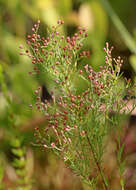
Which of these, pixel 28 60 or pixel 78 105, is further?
pixel 28 60

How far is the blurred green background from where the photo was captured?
2.32 feet

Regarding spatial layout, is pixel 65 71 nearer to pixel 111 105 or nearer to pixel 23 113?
pixel 111 105

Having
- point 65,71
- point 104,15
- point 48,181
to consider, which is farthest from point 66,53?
point 104,15

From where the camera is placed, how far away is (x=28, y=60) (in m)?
1.07

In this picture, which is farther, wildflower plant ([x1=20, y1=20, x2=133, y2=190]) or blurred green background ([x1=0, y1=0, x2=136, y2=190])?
blurred green background ([x1=0, y1=0, x2=136, y2=190])

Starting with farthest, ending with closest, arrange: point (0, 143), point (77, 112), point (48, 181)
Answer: point (0, 143) → point (48, 181) → point (77, 112)

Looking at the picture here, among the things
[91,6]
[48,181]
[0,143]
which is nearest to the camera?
[48,181]

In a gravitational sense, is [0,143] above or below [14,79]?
below

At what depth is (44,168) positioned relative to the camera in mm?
728

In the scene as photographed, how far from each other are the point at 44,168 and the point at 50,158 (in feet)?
0.08

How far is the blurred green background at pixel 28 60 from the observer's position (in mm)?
707

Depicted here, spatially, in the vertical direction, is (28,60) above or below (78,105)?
above

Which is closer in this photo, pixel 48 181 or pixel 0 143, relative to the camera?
pixel 48 181

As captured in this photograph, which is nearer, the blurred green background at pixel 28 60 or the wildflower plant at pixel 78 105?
the wildflower plant at pixel 78 105
